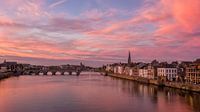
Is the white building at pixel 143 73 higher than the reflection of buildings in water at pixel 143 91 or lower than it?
higher

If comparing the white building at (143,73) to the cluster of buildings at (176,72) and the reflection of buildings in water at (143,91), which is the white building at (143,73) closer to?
the cluster of buildings at (176,72)

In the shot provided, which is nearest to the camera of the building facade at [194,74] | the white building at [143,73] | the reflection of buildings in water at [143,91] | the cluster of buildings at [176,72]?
the reflection of buildings in water at [143,91]

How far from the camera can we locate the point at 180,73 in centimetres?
8325

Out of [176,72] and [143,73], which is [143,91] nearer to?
[176,72]

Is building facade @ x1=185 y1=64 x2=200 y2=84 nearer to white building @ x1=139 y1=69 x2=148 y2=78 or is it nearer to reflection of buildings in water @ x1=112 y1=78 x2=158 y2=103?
reflection of buildings in water @ x1=112 y1=78 x2=158 y2=103

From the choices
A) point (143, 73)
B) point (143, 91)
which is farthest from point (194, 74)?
point (143, 73)

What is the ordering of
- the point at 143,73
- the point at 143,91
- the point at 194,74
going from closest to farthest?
the point at 143,91
the point at 194,74
the point at 143,73

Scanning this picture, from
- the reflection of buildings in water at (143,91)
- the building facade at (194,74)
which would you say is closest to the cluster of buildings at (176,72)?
the building facade at (194,74)

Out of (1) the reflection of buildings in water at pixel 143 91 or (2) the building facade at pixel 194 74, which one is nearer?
(1) the reflection of buildings in water at pixel 143 91

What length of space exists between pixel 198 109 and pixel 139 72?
3162 inches

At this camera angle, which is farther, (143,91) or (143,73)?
(143,73)

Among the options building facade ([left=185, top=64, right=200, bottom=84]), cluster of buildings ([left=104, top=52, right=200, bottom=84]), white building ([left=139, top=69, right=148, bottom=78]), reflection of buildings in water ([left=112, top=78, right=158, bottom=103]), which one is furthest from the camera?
white building ([left=139, top=69, right=148, bottom=78])

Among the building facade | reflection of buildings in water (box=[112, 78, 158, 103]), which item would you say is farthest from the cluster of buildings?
reflection of buildings in water (box=[112, 78, 158, 103])

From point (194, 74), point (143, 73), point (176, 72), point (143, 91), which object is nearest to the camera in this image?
point (143, 91)
